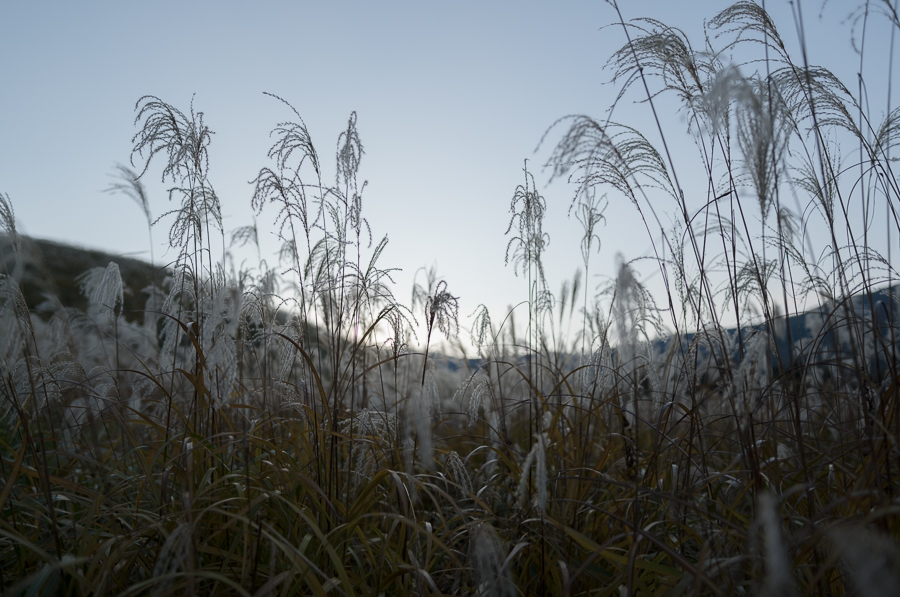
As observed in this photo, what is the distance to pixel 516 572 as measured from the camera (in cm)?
190

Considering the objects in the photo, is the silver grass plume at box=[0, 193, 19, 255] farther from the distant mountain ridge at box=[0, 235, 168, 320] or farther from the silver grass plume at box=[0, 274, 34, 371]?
the distant mountain ridge at box=[0, 235, 168, 320]

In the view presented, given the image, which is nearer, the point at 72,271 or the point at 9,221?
the point at 9,221

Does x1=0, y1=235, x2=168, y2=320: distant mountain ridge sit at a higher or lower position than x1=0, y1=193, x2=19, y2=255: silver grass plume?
higher

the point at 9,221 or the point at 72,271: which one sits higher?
the point at 72,271

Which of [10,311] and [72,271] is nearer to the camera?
[10,311]

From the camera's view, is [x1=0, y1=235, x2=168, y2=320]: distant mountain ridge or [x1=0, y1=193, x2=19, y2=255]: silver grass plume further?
[x1=0, y1=235, x2=168, y2=320]: distant mountain ridge

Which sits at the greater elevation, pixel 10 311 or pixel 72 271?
pixel 72 271

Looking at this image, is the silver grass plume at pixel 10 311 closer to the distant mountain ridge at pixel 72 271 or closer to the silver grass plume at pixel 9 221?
the silver grass plume at pixel 9 221

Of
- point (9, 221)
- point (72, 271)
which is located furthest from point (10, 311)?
point (72, 271)

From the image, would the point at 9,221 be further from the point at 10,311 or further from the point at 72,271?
the point at 72,271

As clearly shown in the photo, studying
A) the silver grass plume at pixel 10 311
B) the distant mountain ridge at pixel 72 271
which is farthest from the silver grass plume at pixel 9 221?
the distant mountain ridge at pixel 72 271

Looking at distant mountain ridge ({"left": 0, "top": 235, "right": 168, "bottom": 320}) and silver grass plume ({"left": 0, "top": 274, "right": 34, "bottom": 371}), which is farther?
distant mountain ridge ({"left": 0, "top": 235, "right": 168, "bottom": 320})

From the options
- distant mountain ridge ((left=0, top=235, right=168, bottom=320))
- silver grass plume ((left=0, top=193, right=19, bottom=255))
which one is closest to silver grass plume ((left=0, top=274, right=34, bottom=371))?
silver grass plume ((left=0, top=193, right=19, bottom=255))

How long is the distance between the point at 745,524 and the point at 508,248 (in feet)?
5.24
